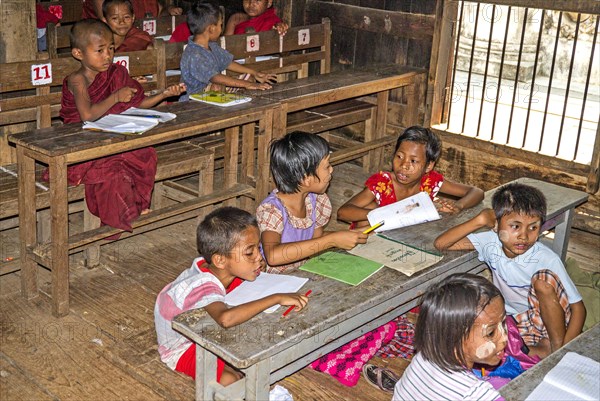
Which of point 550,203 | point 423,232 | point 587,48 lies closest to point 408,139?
point 423,232

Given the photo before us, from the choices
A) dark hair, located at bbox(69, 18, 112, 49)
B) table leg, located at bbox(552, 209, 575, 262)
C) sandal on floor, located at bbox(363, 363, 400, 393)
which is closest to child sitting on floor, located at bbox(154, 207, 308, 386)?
sandal on floor, located at bbox(363, 363, 400, 393)

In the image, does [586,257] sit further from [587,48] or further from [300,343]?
[587,48]

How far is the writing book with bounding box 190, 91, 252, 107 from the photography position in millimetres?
4668

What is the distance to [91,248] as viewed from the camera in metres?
4.53

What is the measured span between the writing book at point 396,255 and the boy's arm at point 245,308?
0.54 metres

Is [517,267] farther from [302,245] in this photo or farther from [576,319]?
[302,245]

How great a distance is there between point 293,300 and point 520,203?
1.17 m

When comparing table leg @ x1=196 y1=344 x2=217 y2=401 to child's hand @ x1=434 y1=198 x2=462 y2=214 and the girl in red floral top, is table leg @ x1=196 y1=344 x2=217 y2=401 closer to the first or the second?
the girl in red floral top

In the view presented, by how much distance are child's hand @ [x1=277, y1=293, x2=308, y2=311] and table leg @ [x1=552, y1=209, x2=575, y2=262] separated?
2.06m

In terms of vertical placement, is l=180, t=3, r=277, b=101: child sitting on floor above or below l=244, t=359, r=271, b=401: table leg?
above

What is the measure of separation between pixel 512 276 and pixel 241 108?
1.92 metres

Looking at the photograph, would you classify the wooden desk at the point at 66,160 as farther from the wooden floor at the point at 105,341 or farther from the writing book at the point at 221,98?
the wooden floor at the point at 105,341

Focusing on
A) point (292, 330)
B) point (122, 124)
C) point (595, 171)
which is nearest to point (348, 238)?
point (292, 330)

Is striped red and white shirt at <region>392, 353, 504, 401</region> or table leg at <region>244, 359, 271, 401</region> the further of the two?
table leg at <region>244, 359, 271, 401</region>
